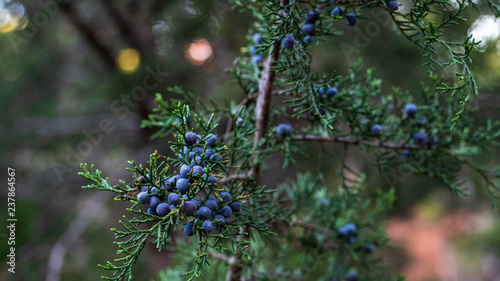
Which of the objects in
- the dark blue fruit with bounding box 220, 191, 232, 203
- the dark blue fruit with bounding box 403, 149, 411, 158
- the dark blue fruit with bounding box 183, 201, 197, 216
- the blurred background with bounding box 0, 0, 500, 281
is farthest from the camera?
the blurred background with bounding box 0, 0, 500, 281

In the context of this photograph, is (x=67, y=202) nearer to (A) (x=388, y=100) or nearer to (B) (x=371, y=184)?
(B) (x=371, y=184)

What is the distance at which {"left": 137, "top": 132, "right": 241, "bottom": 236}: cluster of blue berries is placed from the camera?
0.86m

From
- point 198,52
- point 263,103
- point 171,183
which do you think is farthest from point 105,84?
point 171,183

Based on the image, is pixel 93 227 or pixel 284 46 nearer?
pixel 284 46

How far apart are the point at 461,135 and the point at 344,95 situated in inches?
22.7

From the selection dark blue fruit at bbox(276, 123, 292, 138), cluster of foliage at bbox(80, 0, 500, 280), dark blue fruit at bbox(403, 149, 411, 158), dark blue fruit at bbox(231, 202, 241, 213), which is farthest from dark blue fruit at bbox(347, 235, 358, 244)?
dark blue fruit at bbox(231, 202, 241, 213)

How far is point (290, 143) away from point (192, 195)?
0.64 meters

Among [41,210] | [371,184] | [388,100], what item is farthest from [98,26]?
[388,100]

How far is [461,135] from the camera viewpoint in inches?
56.5

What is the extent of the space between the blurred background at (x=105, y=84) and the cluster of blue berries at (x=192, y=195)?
61.5 inches

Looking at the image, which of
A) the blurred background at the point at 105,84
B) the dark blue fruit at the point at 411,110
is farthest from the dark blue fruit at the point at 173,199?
the blurred background at the point at 105,84

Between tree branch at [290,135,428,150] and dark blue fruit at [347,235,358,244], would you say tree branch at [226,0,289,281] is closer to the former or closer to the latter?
tree branch at [290,135,428,150]

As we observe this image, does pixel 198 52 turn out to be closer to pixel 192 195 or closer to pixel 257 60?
pixel 257 60

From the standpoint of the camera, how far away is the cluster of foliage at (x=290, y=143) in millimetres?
880
